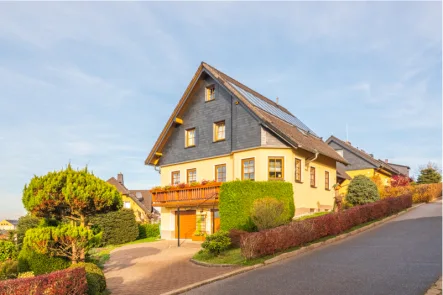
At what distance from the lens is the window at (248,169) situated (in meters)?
22.8

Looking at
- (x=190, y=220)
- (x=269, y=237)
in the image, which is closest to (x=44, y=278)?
(x=269, y=237)

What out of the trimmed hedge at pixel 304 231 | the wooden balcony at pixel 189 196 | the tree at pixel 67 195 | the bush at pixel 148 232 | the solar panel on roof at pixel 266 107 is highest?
the solar panel on roof at pixel 266 107

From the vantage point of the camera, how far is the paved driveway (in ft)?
36.0

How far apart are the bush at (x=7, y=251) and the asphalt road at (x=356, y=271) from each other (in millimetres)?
12842

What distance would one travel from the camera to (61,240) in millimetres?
11461

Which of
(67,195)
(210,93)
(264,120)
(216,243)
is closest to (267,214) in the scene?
(216,243)

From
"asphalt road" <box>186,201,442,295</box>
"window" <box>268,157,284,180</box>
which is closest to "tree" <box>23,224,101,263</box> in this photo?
A: "asphalt road" <box>186,201,442,295</box>

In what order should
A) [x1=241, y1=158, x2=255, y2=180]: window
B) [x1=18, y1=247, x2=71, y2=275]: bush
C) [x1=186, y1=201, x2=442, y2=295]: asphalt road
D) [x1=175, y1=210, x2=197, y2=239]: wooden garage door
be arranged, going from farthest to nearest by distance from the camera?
[x1=175, y1=210, x2=197, y2=239]: wooden garage door → [x1=241, y1=158, x2=255, y2=180]: window → [x1=18, y1=247, x2=71, y2=275]: bush → [x1=186, y1=201, x2=442, y2=295]: asphalt road

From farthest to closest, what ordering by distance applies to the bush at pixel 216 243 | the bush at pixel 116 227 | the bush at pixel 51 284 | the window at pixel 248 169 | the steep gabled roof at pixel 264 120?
the bush at pixel 116 227 → the window at pixel 248 169 → the steep gabled roof at pixel 264 120 → the bush at pixel 216 243 → the bush at pixel 51 284

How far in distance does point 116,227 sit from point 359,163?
27381 millimetres

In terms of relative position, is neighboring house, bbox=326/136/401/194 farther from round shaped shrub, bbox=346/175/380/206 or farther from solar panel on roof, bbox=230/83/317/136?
round shaped shrub, bbox=346/175/380/206

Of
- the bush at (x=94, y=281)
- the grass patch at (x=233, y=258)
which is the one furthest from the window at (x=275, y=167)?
the bush at (x=94, y=281)

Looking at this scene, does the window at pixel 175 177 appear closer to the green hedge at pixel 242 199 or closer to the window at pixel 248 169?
the window at pixel 248 169

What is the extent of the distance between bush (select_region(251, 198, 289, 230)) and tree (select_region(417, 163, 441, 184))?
1332 inches
